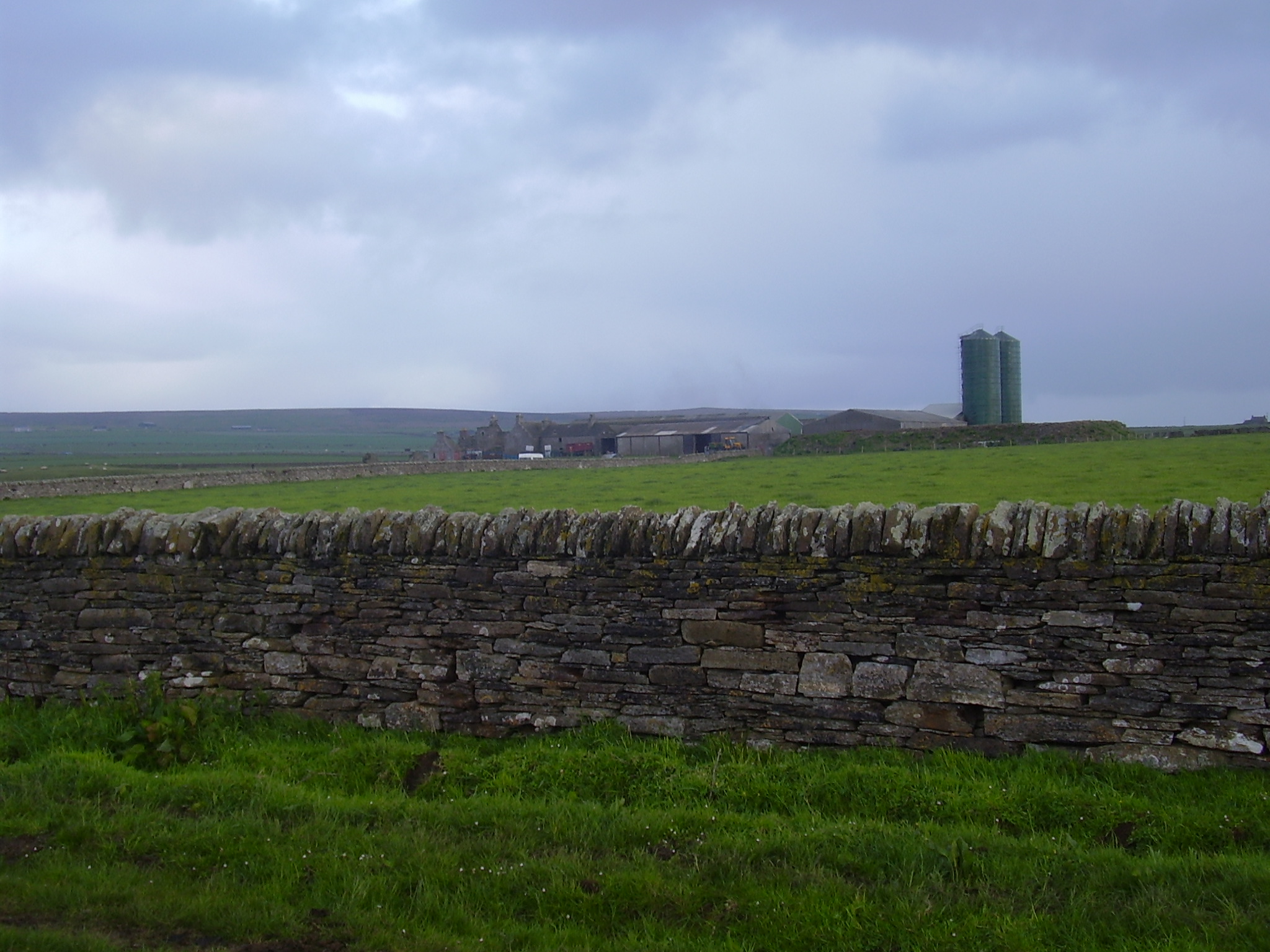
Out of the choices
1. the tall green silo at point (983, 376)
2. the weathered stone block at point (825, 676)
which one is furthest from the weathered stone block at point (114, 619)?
the tall green silo at point (983, 376)

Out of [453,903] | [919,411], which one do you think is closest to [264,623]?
[453,903]

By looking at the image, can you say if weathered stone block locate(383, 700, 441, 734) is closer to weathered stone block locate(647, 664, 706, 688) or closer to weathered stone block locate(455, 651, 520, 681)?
weathered stone block locate(455, 651, 520, 681)

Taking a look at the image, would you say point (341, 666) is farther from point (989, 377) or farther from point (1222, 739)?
point (989, 377)

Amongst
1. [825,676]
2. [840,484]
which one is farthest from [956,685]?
[840,484]

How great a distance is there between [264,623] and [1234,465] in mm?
21139

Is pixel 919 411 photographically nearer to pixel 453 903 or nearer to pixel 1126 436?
pixel 1126 436

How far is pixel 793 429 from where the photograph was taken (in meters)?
86.1

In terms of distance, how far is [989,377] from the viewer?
73875 mm

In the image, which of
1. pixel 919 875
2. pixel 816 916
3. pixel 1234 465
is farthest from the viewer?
pixel 1234 465

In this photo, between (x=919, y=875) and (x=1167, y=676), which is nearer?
(x=919, y=875)

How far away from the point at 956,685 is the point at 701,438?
6996 cm

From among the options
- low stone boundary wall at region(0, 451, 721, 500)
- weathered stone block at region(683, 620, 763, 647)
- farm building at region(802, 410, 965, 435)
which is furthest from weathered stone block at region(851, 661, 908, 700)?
farm building at region(802, 410, 965, 435)

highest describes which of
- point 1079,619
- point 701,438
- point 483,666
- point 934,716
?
point 701,438

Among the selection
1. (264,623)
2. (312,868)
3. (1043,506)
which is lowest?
(312,868)
